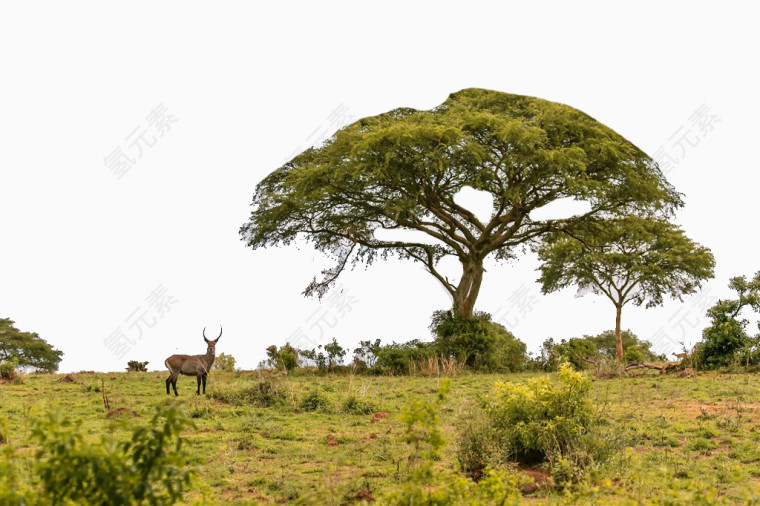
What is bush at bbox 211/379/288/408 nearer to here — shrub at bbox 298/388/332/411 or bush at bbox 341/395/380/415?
shrub at bbox 298/388/332/411

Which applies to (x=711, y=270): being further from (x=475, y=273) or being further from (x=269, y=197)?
(x=269, y=197)

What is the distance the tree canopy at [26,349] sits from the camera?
32.2m

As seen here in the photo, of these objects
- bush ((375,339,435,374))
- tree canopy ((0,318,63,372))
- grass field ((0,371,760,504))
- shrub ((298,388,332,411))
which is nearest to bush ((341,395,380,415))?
grass field ((0,371,760,504))

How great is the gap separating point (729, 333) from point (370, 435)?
12913 millimetres

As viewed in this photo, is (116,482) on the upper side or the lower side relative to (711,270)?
lower

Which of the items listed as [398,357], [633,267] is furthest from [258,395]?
[633,267]

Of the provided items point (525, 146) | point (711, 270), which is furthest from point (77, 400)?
point (711, 270)

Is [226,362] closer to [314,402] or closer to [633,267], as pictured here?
[314,402]

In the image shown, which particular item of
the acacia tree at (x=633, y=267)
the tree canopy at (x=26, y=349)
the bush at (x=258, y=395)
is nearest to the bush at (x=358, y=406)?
the bush at (x=258, y=395)

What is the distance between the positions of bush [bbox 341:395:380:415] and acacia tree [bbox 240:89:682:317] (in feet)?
26.7

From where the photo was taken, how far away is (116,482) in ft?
12.9

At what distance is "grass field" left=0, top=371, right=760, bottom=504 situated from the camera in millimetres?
7180

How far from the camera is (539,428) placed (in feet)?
26.8

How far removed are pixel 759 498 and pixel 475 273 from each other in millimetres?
17426
